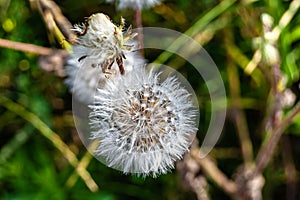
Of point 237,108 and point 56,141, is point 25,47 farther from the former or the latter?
point 237,108

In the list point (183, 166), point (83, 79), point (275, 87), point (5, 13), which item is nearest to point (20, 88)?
point (5, 13)

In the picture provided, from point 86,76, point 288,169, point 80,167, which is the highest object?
point 288,169

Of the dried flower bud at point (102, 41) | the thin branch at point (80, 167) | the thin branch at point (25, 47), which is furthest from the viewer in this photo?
the thin branch at point (80, 167)

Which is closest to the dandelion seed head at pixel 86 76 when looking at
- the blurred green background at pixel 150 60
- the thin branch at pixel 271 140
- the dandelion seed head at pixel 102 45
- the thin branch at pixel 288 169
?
the dandelion seed head at pixel 102 45

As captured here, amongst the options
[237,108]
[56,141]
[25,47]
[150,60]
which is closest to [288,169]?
[237,108]

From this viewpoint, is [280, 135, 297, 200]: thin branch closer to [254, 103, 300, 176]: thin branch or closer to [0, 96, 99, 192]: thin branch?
[254, 103, 300, 176]: thin branch

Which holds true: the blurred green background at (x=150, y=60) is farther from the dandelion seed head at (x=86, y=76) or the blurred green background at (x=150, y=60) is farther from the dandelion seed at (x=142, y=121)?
the dandelion seed at (x=142, y=121)
